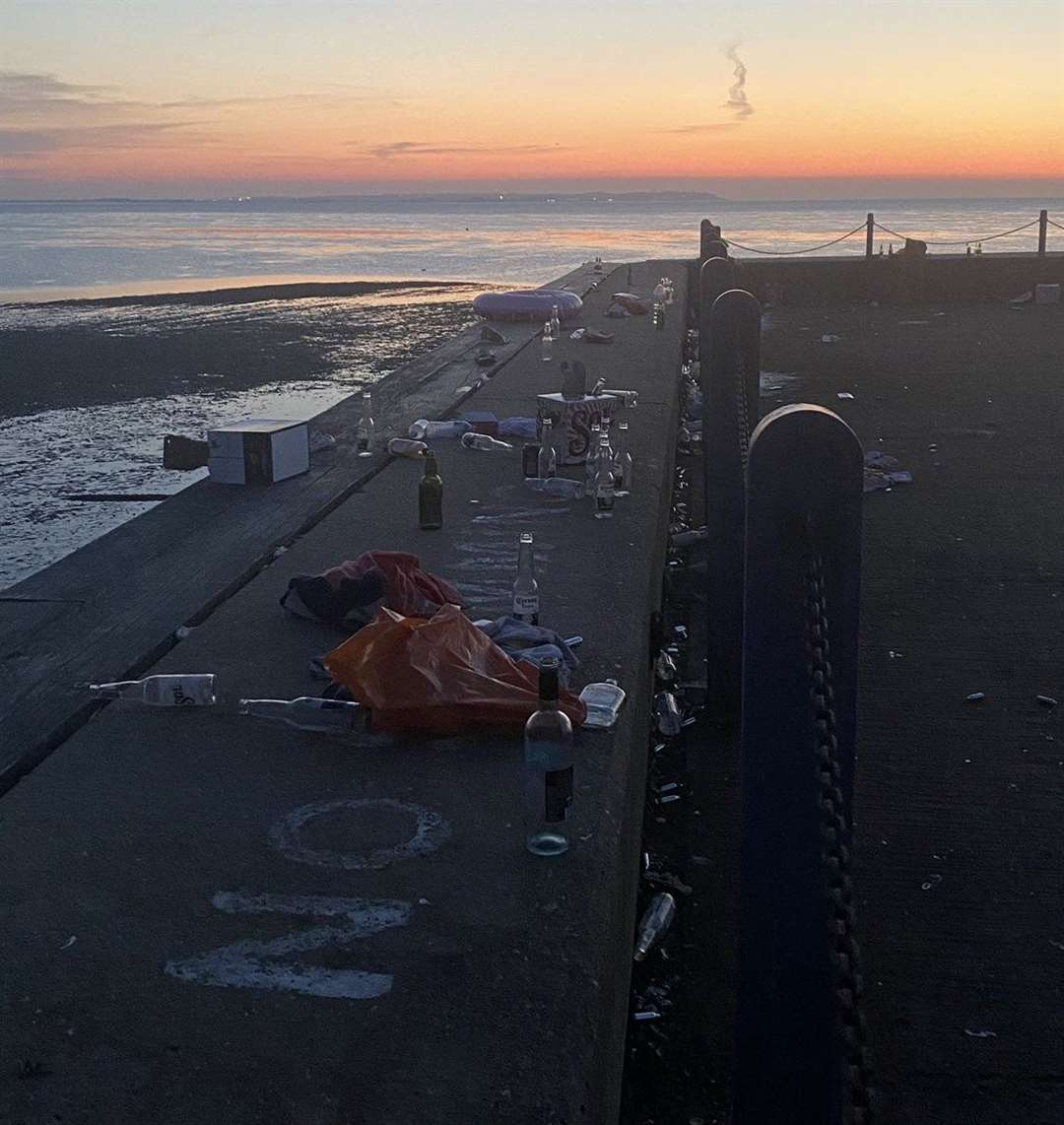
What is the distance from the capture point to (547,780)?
3428 mm

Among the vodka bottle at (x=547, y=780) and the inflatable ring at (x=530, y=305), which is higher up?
the inflatable ring at (x=530, y=305)

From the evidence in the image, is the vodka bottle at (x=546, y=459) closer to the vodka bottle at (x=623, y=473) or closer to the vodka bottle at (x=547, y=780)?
the vodka bottle at (x=623, y=473)

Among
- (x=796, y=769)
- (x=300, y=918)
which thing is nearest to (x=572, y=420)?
(x=300, y=918)

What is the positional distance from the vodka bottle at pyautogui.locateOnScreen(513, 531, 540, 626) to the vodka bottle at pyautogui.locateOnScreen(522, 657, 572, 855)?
5.49ft

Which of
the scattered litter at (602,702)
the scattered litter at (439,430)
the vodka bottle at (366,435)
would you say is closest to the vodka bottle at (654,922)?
the scattered litter at (602,702)

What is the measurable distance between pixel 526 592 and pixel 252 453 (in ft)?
11.8

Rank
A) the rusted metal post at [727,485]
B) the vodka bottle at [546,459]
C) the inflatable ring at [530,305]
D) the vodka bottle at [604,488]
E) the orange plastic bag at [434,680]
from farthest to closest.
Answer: the inflatable ring at [530,305] < the vodka bottle at [546,459] < the vodka bottle at [604,488] < the rusted metal post at [727,485] < the orange plastic bag at [434,680]

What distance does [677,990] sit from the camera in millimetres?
4098

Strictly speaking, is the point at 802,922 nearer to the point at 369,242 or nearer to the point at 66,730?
the point at 66,730

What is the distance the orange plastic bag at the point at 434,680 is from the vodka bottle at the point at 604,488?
9.11 ft

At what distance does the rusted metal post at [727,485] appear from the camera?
19.4 feet

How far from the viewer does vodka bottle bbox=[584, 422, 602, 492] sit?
7484 mm

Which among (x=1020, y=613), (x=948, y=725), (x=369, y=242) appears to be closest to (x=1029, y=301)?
(x=1020, y=613)

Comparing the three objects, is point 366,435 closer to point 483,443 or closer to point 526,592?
point 483,443
